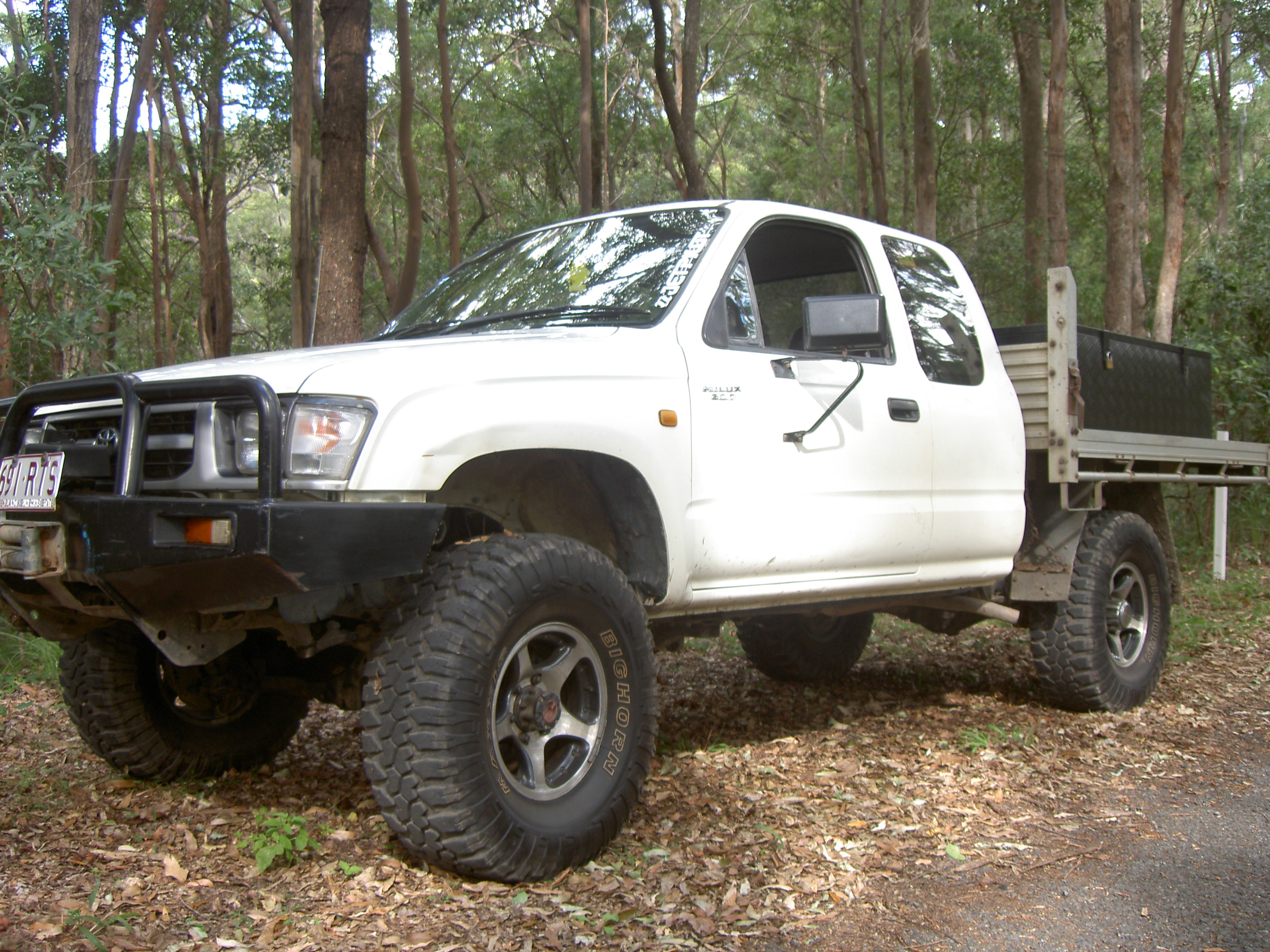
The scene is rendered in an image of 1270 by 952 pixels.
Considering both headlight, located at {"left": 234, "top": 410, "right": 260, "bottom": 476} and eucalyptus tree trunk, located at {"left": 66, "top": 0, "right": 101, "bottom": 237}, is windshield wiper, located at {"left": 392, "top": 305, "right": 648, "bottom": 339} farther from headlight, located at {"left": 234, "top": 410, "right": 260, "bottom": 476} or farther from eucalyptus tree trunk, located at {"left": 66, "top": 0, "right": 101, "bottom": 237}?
eucalyptus tree trunk, located at {"left": 66, "top": 0, "right": 101, "bottom": 237}

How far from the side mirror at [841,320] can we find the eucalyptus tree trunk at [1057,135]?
13603mm

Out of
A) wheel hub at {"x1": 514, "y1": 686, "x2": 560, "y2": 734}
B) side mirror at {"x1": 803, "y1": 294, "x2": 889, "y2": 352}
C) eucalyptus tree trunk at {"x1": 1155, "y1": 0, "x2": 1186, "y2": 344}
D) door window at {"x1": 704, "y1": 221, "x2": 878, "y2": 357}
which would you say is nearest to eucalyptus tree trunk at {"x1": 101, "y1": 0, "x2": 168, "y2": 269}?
door window at {"x1": 704, "y1": 221, "x2": 878, "y2": 357}

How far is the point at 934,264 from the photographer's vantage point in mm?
4969

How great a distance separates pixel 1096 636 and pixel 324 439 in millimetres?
3885

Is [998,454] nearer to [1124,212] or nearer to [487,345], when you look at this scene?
[487,345]

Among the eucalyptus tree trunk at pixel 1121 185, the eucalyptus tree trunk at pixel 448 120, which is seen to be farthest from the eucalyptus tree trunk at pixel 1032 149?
the eucalyptus tree trunk at pixel 448 120

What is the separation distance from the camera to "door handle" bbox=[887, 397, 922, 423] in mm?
4238

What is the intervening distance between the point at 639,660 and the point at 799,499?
912mm

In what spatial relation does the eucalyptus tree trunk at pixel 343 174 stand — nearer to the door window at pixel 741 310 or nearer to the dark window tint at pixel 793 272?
the dark window tint at pixel 793 272

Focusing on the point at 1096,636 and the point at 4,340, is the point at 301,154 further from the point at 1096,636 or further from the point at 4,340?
the point at 1096,636

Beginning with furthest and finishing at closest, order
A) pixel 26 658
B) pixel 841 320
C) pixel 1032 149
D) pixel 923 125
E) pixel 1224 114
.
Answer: pixel 1224 114 < pixel 1032 149 < pixel 923 125 < pixel 26 658 < pixel 841 320

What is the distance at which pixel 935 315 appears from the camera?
476 centimetres

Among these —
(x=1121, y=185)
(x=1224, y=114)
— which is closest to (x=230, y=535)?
(x=1121, y=185)

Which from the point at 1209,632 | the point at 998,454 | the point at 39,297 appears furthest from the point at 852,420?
the point at 39,297
